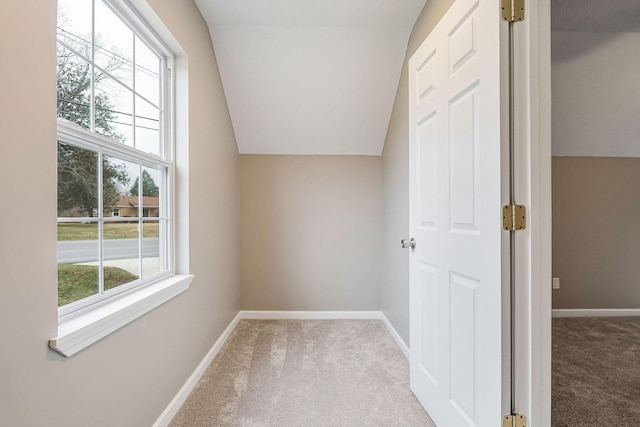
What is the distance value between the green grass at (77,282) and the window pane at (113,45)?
84cm

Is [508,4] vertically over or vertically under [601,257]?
over

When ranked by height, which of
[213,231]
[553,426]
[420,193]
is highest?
[420,193]

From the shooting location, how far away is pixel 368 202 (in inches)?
125

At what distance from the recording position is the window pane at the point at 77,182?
1054mm

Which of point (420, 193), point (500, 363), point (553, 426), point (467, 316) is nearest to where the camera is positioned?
point (500, 363)

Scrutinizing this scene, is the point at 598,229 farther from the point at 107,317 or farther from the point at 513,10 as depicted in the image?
the point at 107,317

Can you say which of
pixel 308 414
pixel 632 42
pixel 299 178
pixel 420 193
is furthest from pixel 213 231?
pixel 632 42

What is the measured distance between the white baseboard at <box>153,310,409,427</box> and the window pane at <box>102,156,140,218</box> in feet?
3.41

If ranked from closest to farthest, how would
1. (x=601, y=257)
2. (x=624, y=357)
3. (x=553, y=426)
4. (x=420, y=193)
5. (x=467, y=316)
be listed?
1. (x=467, y=316)
2. (x=553, y=426)
3. (x=420, y=193)
4. (x=624, y=357)
5. (x=601, y=257)

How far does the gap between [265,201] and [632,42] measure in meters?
3.34

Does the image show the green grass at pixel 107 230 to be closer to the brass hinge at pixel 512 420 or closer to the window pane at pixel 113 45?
the window pane at pixel 113 45

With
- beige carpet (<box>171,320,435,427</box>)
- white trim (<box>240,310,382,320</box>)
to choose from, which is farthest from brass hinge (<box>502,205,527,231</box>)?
white trim (<box>240,310,382,320</box>)

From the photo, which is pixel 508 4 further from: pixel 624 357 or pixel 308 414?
pixel 624 357

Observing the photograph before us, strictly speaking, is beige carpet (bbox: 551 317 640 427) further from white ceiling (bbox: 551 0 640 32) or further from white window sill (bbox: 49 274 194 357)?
white ceiling (bbox: 551 0 640 32)
